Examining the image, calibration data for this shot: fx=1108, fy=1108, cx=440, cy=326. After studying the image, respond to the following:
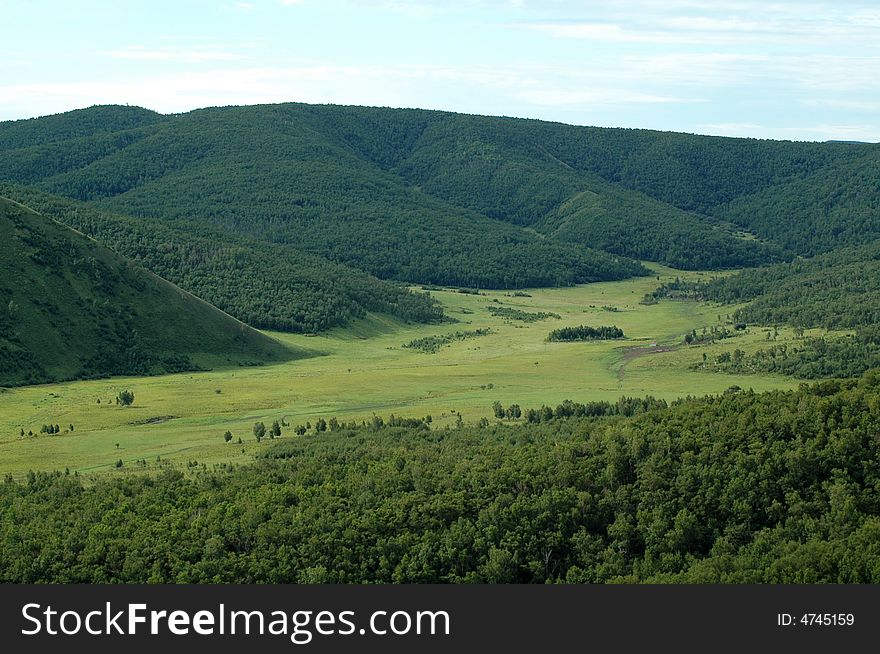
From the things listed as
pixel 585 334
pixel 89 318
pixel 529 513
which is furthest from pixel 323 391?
pixel 585 334

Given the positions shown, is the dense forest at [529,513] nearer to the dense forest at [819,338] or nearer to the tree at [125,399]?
the tree at [125,399]

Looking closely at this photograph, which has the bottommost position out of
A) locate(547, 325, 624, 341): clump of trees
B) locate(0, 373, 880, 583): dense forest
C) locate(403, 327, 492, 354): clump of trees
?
locate(0, 373, 880, 583): dense forest

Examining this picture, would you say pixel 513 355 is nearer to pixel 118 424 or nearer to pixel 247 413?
pixel 247 413

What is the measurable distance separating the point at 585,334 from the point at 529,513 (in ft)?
397

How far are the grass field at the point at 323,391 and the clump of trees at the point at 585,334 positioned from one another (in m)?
5.30

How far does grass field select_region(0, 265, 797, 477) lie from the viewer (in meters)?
95.4

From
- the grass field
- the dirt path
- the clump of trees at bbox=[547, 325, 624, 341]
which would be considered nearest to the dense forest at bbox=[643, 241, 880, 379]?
the grass field

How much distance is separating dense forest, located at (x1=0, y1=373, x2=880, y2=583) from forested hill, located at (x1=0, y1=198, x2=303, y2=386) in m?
56.6

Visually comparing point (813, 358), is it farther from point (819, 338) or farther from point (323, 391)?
point (323, 391)

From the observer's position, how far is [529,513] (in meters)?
63.8

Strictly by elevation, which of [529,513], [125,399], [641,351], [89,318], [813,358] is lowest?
[529,513]

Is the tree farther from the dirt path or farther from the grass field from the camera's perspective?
the dirt path

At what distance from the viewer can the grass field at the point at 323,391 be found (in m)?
95.4

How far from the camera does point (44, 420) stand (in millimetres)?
106312
